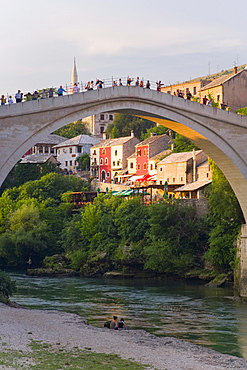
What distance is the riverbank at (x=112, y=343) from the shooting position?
1917 cm

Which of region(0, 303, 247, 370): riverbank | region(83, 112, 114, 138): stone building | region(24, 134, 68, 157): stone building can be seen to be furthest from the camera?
region(83, 112, 114, 138): stone building

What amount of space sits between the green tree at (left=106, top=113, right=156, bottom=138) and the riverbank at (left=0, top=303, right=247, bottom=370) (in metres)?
69.0

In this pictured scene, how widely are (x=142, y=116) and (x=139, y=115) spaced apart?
0.63 feet

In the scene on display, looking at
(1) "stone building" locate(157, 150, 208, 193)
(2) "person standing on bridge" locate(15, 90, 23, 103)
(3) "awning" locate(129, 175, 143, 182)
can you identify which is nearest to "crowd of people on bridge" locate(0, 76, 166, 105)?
(2) "person standing on bridge" locate(15, 90, 23, 103)

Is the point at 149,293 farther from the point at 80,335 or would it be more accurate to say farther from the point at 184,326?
the point at 80,335

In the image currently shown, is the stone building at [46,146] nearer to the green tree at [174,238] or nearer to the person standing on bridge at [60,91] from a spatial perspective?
the green tree at [174,238]

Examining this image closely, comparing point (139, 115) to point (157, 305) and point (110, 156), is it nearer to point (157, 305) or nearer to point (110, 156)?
point (157, 305)

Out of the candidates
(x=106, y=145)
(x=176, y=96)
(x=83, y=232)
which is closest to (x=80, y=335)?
(x=176, y=96)

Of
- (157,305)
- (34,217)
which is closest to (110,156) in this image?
(34,217)

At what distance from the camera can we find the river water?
2561cm

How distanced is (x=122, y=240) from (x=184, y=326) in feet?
82.5

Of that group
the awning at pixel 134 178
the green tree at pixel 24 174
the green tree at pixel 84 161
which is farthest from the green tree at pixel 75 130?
the awning at pixel 134 178

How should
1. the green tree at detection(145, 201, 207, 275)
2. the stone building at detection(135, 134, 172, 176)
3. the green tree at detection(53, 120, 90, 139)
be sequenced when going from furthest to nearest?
1. the green tree at detection(53, 120, 90, 139)
2. the stone building at detection(135, 134, 172, 176)
3. the green tree at detection(145, 201, 207, 275)

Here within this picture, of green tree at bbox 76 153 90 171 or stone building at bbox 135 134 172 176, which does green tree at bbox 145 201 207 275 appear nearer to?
stone building at bbox 135 134 172 176
